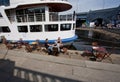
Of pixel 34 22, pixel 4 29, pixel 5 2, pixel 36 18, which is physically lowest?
pixel 4 29

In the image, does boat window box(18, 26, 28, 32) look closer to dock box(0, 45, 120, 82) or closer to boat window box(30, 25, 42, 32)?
boat window box(30, 25, 42, 32)

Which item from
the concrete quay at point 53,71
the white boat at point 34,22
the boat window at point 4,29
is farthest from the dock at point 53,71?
the boat window at point 4,29

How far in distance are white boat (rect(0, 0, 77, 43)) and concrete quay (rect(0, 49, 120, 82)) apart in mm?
6673

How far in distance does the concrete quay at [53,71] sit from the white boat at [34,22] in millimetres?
6673

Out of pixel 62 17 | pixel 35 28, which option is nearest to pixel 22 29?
pixel 35 28

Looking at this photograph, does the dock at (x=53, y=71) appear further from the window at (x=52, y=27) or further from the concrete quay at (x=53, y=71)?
the window at (x=52, y=27)

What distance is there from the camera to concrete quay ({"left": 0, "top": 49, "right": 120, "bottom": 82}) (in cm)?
438

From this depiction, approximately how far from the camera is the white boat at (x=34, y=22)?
12609 mm

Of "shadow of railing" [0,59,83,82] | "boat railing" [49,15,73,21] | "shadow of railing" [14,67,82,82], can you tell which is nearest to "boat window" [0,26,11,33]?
"boat railing" [49,15,73,21]

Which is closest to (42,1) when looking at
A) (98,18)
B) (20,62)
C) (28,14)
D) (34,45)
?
(28,14)

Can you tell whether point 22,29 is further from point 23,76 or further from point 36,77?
point 36,77

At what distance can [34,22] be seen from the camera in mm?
12547

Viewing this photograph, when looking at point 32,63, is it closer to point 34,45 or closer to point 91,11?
point 34,45

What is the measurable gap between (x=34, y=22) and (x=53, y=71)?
8707mm
